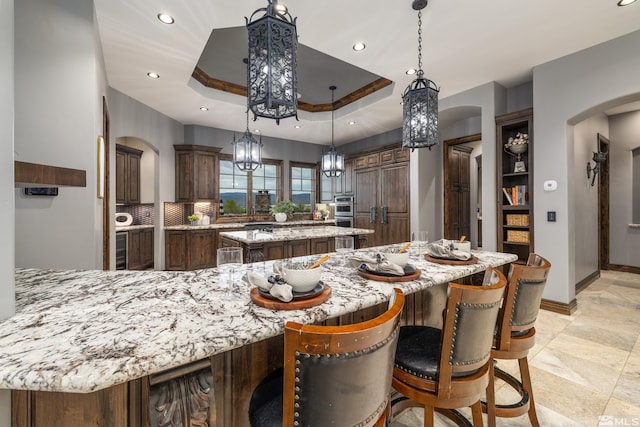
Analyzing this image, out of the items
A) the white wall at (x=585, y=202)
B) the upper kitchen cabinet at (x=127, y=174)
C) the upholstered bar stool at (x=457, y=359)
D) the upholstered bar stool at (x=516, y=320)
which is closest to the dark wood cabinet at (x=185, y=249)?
the upper kitchen cabinet at (x=127, y=174)

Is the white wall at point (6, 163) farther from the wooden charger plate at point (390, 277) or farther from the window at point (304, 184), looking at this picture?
the window at point (304, 184)

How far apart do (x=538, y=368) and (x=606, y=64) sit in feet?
10.5

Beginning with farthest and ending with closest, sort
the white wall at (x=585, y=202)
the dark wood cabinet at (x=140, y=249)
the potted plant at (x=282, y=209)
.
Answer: the potted plant at (x=282, y=209), the dark wood cabinet at (x=140, y=249), the white wall at (x=585, y=202)

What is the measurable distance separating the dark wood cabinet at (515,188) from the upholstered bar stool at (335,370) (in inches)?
151

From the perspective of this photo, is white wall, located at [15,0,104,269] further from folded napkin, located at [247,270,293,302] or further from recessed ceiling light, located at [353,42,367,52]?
recessed ceiling light, located at [353,42,367,52]

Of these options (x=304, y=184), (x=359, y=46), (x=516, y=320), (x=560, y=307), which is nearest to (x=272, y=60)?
(x=359, y=46)

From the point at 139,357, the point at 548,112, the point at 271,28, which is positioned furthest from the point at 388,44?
the point at 139,357

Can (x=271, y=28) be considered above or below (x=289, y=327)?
above

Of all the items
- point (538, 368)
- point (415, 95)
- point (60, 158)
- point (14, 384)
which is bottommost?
point (538, 368)

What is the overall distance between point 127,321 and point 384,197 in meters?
5.45

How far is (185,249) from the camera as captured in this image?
5422 mm

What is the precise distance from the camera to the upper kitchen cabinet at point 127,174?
5.55m

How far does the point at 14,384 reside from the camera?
61 cm

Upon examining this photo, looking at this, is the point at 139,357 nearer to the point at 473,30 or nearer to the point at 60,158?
the point at 60,158
